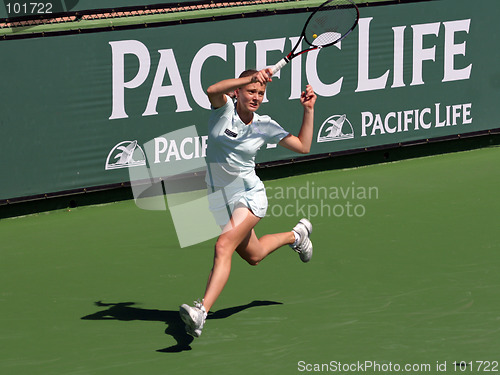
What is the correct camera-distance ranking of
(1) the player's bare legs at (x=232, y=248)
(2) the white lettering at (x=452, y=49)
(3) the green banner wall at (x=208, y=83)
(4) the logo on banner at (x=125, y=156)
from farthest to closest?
1. (2) the white lettering at (x=452, y=49)
2. (4) the logo on banner at (x=125, y=156)
3. (3) the green banner wall at (x=208, y=83)
4. (1) the player's bare legs at (x=232, y=248)

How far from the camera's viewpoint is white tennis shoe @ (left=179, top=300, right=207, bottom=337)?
6.86 meters

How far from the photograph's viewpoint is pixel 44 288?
28.8 ft

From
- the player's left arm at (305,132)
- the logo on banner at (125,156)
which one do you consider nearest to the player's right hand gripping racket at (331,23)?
the player's left arm at (305,132)

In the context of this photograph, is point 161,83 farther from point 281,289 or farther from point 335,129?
point 281,289

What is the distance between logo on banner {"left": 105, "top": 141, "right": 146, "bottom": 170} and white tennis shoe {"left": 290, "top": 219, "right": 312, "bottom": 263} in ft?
11.1

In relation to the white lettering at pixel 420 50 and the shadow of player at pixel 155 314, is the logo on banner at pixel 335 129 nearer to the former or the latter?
the white lettering at pixel 420 50

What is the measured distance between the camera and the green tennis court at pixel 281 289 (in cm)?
702

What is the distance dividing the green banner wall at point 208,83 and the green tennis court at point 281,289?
0.76m

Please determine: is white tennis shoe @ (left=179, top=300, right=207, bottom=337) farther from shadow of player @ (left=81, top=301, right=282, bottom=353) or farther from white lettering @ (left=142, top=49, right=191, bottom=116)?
white lettering @ (left=142, top=49, right=191, bottom=116)

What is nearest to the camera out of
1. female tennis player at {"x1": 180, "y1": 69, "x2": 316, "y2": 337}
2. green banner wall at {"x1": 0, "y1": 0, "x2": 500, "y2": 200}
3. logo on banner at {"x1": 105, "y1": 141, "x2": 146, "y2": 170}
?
female tennis player at {"x1": 180, "y1": 69, "x2": 316, "y2": 337}

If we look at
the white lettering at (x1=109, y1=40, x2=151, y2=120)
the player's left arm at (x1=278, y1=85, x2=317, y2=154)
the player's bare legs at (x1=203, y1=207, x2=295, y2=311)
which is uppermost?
the white lettering at (x1=109, y1=40, x2=151, y2=120)

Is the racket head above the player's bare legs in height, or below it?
above

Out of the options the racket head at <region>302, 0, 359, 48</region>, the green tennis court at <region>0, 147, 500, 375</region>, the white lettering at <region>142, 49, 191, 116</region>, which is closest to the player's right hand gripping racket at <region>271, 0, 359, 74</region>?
the racket head at <region>302, 0, 359, 48</region>

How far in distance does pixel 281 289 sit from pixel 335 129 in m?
4.71
